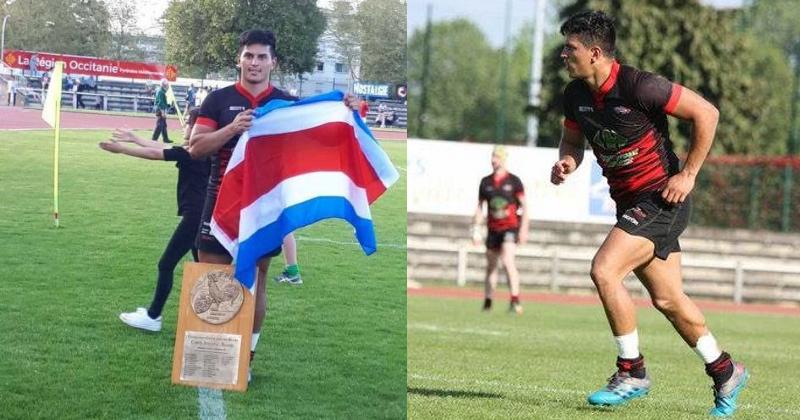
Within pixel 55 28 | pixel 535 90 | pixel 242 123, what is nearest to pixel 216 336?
pixel 242 123

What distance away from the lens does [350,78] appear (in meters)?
7.38

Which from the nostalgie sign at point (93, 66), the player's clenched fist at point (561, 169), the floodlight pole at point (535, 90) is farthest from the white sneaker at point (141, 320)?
the floodlight pole at point (535, 90)

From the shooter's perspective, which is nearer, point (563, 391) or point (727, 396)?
point (727, 396)

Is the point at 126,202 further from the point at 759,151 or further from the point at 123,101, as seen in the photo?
the point at 759,151

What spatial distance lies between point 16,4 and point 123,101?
0.70 meters

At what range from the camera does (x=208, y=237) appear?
24.0ft

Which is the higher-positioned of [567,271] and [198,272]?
[198,272]

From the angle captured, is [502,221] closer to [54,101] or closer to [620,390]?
[620,390]

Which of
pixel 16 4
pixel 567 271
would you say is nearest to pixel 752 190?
pixel 567 271

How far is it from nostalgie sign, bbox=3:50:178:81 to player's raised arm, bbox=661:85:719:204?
97.0 inches

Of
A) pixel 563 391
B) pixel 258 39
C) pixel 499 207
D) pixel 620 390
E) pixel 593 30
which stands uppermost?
pixel 593 30

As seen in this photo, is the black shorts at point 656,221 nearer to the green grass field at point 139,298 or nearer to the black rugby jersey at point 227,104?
the green grass field at point 139,298

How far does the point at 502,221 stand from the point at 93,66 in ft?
32.0

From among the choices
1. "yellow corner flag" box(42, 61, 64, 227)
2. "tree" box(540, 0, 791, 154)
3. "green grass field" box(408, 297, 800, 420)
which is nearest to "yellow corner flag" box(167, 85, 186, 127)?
"yellow corner flag" box(42, 61, 64, 227)
